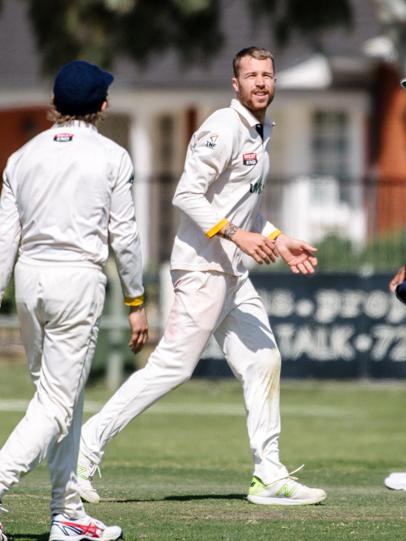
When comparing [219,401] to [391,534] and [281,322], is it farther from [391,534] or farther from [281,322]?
[391,534]

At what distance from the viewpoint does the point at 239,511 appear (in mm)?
7512

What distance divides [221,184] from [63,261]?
Result: 5.43 feet

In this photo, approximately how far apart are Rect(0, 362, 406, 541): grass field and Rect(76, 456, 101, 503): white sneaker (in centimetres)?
8

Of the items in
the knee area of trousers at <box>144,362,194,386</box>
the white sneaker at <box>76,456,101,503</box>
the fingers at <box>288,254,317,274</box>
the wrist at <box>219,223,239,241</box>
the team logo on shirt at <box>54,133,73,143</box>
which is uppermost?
the team logo on shirt at <box>54,133,73,143</box>

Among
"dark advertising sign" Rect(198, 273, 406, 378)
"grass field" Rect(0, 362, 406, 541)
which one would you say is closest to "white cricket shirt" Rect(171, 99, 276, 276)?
"grass field" Rect(0, 362, 406, 541)

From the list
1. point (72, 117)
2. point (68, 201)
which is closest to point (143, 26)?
point (72, 117)

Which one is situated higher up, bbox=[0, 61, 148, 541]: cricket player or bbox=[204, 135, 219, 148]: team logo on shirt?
bbox=[204, 135, 219, 148]: team logo on shirt

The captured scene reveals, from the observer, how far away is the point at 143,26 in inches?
798

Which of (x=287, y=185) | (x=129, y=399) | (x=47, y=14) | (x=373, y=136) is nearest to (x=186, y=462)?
(x=129, y=399)

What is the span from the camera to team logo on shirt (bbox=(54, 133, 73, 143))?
259 inches

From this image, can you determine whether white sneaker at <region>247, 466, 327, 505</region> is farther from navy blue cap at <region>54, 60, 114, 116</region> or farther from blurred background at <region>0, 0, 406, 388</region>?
blurred background at <region>0, 0, 406, 388</region>

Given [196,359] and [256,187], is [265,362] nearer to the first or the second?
[196,359]

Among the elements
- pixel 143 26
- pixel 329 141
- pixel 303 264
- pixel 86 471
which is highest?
pixel 143 26

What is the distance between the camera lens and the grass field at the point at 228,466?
701 centimetres
